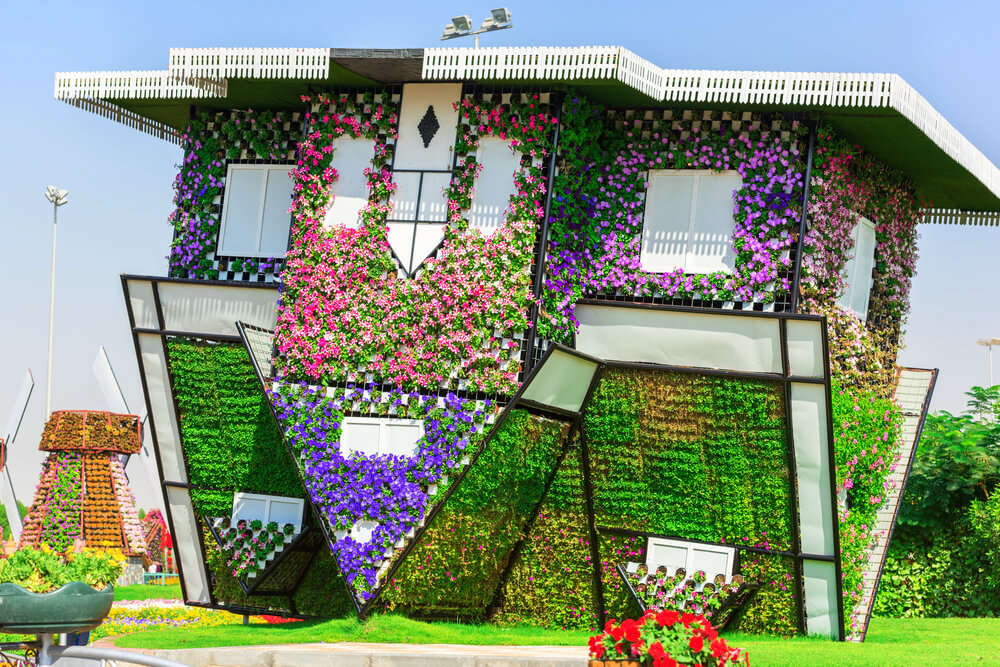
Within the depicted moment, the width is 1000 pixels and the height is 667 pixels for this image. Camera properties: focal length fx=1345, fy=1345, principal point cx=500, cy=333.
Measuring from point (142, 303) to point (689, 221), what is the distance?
272 inches

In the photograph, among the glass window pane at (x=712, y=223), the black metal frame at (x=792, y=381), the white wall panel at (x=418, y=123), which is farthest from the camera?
the white wall panel at (x=418, y=123)

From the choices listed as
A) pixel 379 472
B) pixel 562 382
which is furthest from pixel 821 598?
pixel 379 472

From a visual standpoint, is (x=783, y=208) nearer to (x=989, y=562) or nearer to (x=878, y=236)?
(x=878, y=236)

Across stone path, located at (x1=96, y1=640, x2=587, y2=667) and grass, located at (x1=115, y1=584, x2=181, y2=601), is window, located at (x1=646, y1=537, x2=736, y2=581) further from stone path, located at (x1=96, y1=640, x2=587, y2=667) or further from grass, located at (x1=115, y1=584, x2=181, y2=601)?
grass, located at (x1=115, y1=584, x2=181, y2=601)

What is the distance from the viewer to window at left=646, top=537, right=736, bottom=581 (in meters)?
15.0

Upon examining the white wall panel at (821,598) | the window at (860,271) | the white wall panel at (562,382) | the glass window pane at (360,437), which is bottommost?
the white wall panel at (821,598)

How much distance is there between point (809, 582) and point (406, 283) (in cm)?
553

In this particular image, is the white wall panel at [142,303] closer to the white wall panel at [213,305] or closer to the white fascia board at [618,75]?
the white wall panel at [213,305]

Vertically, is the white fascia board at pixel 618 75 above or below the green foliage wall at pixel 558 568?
above

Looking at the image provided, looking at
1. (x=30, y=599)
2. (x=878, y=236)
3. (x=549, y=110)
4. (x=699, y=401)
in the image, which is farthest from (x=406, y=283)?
(x=30, y=599)

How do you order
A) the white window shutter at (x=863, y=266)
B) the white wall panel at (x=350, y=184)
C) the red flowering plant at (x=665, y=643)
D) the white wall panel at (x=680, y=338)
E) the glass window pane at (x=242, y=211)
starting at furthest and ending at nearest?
the glass window pane at (x=242, y=211)
the white window shutter at (x=863, y=266)
the white wall panel at (x=350, y=184)
the white wall panel at (x=680, y=338)
the red flowering plant at (x=665, y=643)

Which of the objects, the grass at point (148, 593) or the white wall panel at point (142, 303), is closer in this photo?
the white wall panel at point (142, 303)

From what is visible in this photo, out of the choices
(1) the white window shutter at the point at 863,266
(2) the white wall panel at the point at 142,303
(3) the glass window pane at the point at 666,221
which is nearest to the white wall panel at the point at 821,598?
(1) the white window shutter at the point at 863,266

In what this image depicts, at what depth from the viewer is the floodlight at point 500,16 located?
15.2 metres
